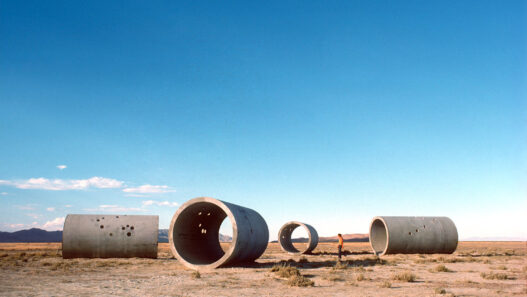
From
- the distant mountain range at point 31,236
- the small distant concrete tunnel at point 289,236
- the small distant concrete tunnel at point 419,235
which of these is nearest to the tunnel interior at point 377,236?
the small distant concrete tunnel at point 419,235

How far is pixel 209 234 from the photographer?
21.6m

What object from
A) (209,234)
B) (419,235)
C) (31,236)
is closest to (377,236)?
(419,235)

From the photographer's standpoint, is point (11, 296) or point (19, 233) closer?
point (11, 296)

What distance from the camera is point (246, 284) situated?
1196cm

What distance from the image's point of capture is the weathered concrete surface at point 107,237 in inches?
814

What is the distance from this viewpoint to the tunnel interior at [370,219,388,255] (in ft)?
94.9

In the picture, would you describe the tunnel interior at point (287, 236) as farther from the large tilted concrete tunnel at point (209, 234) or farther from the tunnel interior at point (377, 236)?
the large tilted concrete tunnel at point (209, 234)

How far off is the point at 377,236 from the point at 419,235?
4276 mm

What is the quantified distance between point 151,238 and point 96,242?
2.84 metres

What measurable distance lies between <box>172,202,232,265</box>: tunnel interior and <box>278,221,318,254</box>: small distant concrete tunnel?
35.3 ft

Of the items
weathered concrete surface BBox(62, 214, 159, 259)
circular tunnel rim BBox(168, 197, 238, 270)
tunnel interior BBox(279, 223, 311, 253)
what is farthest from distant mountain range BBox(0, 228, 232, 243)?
circular tunnel rim BBox(168, 197, 238, 270)

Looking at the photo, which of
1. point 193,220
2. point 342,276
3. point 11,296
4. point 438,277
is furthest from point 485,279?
point 11,296

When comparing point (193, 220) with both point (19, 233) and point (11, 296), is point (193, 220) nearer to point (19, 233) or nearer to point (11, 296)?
point (11, 296)

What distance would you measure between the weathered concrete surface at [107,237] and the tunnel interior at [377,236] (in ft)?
52.2
